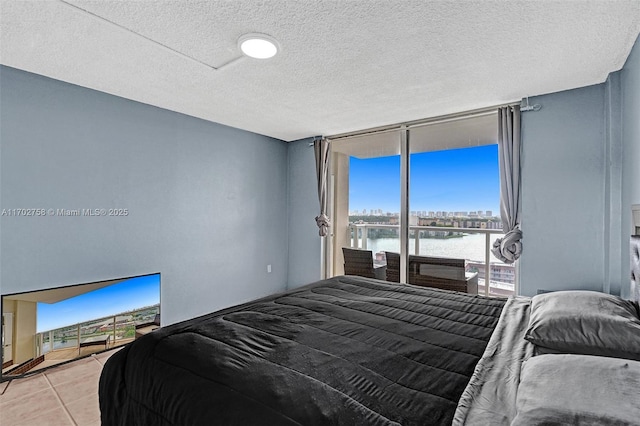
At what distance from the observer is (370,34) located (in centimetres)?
203

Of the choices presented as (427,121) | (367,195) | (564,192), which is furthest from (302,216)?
(564,192)

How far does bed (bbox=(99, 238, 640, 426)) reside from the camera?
957 millimetres

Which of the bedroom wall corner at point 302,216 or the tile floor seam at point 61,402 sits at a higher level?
the bedroom wall corner at point 302,216

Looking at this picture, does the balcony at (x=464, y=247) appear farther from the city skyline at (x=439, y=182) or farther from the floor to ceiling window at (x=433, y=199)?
the city skyline at (x=439, y=182)

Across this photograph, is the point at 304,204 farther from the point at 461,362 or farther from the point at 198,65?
the point at 461,362

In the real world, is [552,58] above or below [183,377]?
above

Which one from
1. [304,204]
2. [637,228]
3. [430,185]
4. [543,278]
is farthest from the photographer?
[304,204]

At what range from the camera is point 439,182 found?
396 centimetres

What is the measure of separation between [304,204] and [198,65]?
2747 mm

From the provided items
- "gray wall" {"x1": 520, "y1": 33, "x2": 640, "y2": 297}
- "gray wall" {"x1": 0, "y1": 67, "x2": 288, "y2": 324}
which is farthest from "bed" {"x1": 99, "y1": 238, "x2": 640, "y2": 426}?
"gray wall" {"x1": 0, "y1": 67, "x2": 288, "y2": 324}

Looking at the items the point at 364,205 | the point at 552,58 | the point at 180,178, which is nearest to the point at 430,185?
the point at 364,205

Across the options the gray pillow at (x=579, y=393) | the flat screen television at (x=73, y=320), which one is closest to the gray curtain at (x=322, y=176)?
the flat screen television at (x=73, y=320)

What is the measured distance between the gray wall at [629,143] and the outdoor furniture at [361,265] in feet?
8.04

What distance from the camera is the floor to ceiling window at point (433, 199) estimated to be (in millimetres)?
3629
